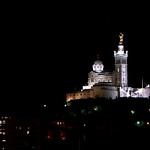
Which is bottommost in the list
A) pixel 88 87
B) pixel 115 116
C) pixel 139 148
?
pixel 139 148

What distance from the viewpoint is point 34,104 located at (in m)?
133

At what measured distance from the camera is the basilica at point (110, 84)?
11024cm

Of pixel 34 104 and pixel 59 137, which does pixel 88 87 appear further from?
pixel 59 137

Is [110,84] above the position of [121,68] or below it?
below

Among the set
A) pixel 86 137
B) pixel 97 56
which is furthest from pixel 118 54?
pixel 86 137

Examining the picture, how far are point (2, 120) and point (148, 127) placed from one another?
42868 millimetres

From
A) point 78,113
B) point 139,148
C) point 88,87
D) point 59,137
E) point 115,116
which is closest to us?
point 139,148

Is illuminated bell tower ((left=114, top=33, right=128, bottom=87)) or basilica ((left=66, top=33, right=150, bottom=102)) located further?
illuminated bell tower ((left=114, top=33, right=128, bottom=87))

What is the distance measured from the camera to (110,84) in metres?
112

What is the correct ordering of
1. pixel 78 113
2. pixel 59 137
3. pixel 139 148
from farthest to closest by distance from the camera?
pixel 78 113 < pixel 59 137 < pixel 139 148

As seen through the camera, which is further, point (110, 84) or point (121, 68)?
point (121, 68)

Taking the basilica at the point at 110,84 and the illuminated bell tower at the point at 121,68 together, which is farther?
the illuminated bell tower at the point at 121,68

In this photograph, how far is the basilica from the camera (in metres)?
110

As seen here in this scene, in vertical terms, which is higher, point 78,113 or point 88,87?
point 88,87
